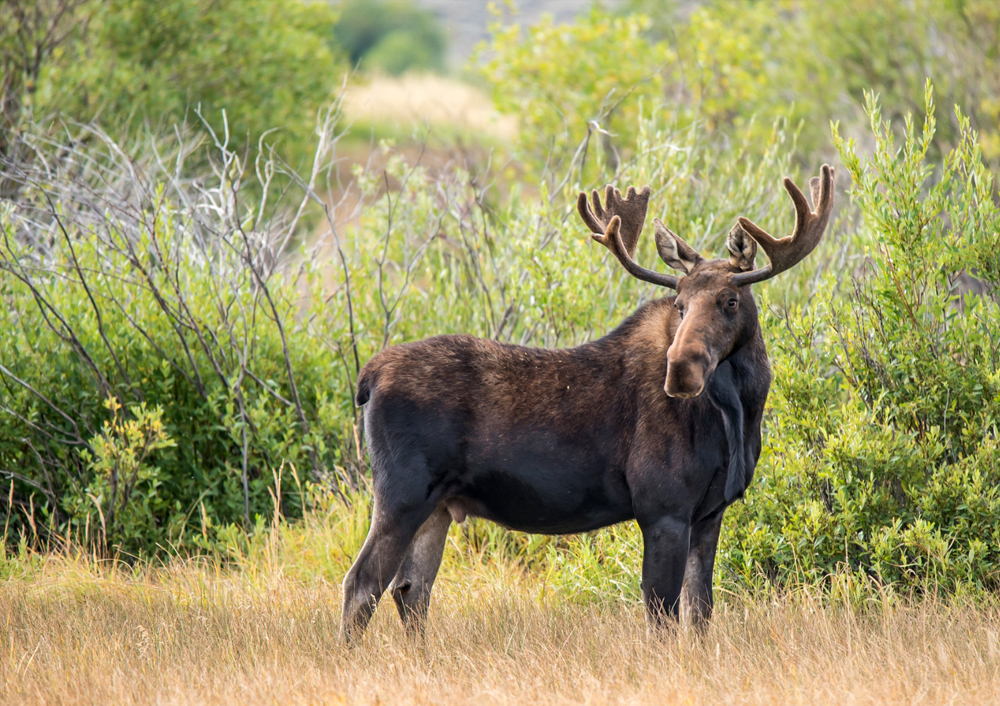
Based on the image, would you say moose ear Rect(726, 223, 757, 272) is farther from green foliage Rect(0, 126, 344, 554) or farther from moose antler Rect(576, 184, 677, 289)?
green foliage Rect(0, 126, 344, 554)

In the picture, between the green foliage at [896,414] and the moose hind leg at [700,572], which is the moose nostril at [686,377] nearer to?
the moose hind leg at [700,572]

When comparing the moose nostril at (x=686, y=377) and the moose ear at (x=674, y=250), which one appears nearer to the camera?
the moose nostril at (x=686, y=377)

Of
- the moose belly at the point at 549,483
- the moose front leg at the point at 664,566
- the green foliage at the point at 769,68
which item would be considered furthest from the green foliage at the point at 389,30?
the moose front leg at the point at 664,566

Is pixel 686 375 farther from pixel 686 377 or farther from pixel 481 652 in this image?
pixel 481 652

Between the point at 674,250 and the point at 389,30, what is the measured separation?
219 feet

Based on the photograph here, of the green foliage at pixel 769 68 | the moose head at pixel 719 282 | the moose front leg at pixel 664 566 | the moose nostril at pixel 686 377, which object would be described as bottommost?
the moose front leg at pixel 664 566

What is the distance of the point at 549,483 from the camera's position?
466cm

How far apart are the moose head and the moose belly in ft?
2.05

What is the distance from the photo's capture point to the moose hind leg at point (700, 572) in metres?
4.84

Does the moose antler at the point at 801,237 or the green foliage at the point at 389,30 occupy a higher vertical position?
the green foliage at the point at 389,30

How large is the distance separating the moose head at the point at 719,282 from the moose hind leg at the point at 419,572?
1474mm

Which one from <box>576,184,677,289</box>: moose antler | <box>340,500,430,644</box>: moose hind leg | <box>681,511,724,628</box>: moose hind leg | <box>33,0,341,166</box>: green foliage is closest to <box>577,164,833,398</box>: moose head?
<box>576,184,677,289</box>: moose antler

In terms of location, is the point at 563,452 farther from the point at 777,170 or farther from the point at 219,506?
the point at 777,170

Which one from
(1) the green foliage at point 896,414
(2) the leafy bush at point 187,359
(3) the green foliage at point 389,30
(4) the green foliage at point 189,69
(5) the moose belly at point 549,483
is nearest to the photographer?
(5) the moose belly at point 549,483
